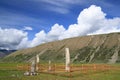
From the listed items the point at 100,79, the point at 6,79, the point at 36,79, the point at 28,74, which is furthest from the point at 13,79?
the point at 100,79

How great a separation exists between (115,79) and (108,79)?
1.03 metres

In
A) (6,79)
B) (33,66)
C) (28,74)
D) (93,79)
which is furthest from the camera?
(33,66)

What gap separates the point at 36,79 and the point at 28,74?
7.15 m

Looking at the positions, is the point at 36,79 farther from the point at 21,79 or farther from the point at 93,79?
the point at 93,79

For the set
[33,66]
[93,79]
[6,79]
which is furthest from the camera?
[33,66]

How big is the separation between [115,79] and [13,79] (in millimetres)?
13912

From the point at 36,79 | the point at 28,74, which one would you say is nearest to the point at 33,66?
the point at 28,74

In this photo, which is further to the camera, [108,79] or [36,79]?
[108,79]

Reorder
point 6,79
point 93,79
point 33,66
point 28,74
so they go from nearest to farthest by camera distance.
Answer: point 6,79
point 93,79
point 28,74
point 33,66

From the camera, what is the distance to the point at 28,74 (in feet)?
136

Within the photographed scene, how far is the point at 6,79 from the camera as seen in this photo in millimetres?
32594

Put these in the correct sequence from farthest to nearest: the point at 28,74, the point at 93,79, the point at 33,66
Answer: the point at 33,66 < the point at 28,74 < the point at 93,79

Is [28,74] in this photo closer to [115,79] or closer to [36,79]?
[36,79]

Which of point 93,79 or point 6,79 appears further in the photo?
point 93,79
